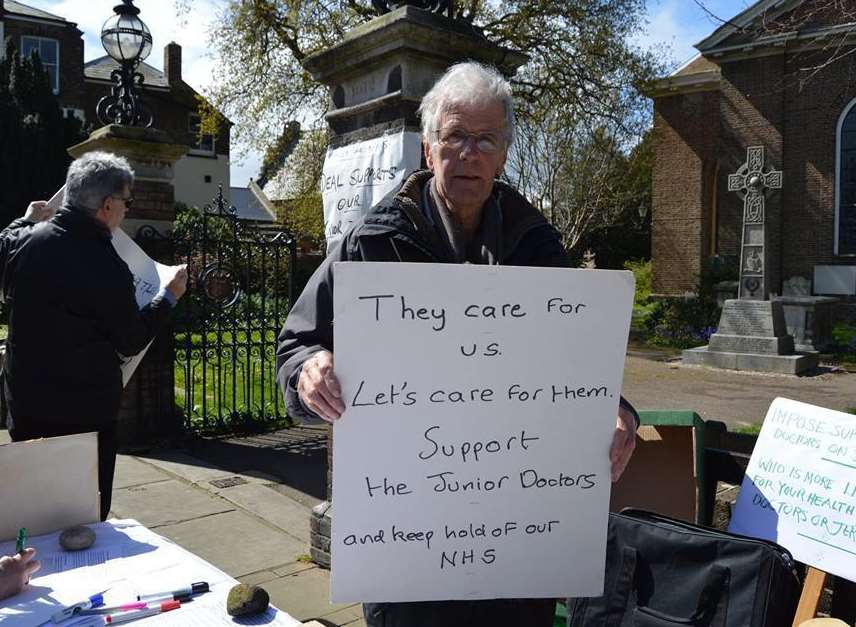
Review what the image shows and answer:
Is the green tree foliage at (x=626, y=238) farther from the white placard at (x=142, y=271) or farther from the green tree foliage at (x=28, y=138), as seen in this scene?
the white placard at (x=142, y=271)

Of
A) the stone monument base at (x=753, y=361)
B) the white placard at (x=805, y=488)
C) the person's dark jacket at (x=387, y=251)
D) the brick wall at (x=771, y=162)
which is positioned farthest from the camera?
the brick wall at (x=771, y=162)

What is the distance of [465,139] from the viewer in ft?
5.54

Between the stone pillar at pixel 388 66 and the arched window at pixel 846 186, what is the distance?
18046mm

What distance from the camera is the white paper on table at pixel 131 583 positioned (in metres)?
1.55

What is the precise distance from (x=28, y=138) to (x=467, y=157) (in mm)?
20516

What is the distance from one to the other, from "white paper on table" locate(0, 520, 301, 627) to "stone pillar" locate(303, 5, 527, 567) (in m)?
1.59

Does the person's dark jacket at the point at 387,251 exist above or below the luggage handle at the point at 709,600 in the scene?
above

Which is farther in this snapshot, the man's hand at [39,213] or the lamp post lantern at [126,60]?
the lamp post lantern at [126,60]

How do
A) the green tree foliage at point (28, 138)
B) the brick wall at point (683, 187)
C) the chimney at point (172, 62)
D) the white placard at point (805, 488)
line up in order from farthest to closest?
the chimney at point (172, 62) < the brick wall at point (683, 187) < the green tree foliage at point (28, 138) < the white placard at point (805, 488)

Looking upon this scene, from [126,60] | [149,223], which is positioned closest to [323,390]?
[149,223]

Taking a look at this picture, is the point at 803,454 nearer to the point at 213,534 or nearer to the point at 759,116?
the point at 213,534

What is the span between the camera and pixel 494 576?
5.26 ft

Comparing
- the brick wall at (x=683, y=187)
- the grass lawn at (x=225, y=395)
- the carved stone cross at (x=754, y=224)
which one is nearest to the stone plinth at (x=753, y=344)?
the carved stone cross at (x=754, y=224)

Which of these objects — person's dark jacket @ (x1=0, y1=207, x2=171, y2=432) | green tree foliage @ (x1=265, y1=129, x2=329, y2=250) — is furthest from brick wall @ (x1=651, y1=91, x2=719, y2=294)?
person's dark jacket @ (x1=0, y1=207, x2=171, y2=432)
